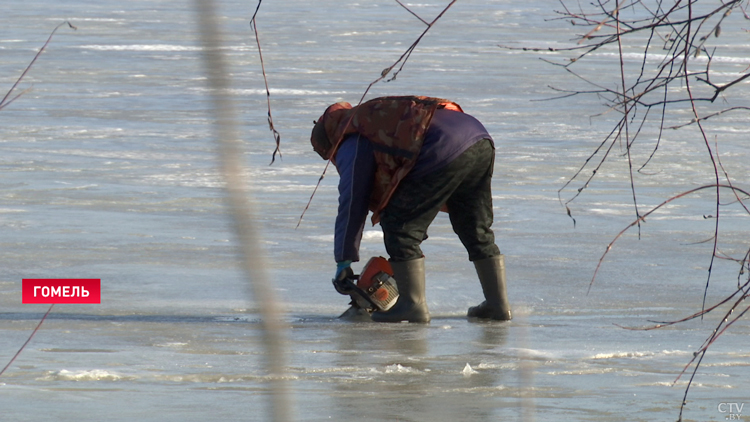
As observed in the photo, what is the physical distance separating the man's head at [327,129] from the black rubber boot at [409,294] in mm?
562

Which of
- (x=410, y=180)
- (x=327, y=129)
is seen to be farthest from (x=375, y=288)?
(x=327, y=129)

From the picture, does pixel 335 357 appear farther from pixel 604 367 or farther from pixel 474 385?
pixel 604 367

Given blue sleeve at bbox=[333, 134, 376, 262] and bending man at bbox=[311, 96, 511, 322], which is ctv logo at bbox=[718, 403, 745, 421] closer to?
bending man at bbox=[311, 96, 511, 322]

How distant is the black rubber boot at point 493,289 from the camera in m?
5.45

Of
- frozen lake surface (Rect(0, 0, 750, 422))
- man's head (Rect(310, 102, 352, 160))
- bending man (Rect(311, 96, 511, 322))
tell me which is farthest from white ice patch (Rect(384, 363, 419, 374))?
man's head (Rect(310, 102, 352, 160))

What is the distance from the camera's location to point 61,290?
6.08m

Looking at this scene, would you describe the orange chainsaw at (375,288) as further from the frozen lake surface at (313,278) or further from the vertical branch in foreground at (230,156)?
the vertical branch in foreground at (230,156)

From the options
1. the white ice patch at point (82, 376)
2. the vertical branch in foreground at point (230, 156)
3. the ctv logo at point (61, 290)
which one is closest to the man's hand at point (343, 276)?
the ctv logo at point (61, 290)

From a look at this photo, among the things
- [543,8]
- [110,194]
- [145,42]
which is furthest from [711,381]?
[543,8]

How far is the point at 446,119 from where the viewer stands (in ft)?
17.0

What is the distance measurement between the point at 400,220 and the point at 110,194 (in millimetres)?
4035

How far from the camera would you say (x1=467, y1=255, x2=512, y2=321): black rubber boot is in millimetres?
5453

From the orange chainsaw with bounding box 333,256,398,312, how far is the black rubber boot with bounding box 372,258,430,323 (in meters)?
0.10

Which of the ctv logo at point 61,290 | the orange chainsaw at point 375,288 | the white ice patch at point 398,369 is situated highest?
the white ice patch at point 398,369
